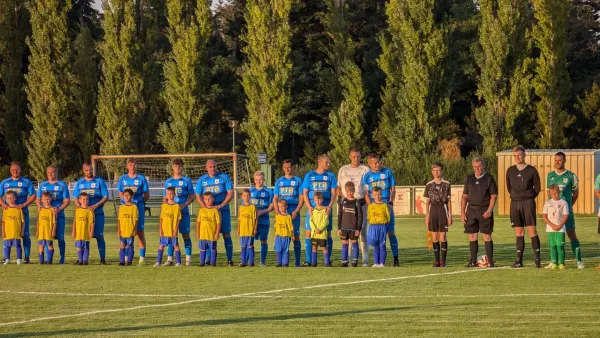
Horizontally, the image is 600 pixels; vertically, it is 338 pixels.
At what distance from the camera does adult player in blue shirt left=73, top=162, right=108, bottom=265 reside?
17.9 m

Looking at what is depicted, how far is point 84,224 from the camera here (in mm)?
17703

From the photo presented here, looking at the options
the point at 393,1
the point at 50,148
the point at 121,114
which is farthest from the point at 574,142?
the point at 50,148

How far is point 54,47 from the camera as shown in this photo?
52875mm

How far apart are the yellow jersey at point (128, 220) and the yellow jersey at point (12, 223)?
189 cm

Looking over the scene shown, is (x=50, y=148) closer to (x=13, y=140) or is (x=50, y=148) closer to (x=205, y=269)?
(x=13, y=140)

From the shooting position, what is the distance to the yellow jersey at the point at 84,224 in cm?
1769

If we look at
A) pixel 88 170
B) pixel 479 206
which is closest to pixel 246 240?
pixel 88 170

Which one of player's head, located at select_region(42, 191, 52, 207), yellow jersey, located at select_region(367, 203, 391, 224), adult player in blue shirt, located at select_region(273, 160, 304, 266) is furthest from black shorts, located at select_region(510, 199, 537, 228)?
player's head, located at select_region(42, 191, 52, 207)

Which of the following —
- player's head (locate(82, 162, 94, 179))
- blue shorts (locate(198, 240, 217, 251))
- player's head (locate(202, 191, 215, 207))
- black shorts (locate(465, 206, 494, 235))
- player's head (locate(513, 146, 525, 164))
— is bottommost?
blue shorts (locate(198, 240, 217, 251))

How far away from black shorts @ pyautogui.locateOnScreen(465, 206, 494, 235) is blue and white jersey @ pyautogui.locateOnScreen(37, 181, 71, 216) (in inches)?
276

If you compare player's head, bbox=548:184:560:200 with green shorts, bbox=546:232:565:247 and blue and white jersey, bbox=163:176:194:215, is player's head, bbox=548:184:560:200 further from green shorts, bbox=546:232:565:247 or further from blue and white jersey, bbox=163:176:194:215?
blue and white jersey, bbox=163:176:194:215

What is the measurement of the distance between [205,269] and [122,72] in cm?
3791

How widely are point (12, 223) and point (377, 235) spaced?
20.9ft

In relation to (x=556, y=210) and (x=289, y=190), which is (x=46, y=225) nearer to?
(x=289, y=190)
